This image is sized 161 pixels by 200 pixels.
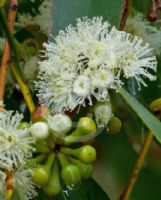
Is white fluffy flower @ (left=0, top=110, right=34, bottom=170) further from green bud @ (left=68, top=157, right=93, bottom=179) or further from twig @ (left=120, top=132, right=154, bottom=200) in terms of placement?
twig @ (left=120, top=132, right=154, bottom=200)

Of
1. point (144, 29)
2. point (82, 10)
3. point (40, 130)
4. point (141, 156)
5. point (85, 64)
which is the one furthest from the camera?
point (144, 29)

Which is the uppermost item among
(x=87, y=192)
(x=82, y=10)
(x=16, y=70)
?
(x=82, y=10)

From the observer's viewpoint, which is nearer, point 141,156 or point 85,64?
point 85,64

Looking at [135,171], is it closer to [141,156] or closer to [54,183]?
[141,156]

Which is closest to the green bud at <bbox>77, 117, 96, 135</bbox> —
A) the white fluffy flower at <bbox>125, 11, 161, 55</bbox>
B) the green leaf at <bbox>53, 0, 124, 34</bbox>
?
the green leaf at <bbox>53, 0, 124, 34</bbox>

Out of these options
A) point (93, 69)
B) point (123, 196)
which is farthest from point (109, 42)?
point (123, 196)

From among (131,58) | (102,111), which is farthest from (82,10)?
(102,111)
